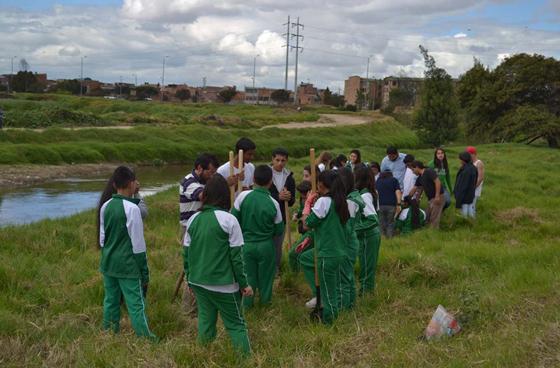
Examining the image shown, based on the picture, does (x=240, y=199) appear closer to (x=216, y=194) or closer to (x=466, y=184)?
(x=216, y=194)

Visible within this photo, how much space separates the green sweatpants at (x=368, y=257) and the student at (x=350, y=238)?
49cm

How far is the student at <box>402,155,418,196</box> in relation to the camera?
440 inches

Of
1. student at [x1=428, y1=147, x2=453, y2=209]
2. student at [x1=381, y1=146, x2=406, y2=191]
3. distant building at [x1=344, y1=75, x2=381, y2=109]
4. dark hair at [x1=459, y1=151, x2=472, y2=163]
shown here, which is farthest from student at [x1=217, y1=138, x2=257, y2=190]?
distant building at [x1=344, y1=75, x2=381, y2=109]

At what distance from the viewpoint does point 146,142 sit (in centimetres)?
3469

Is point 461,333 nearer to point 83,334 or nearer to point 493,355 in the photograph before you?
point 493,355

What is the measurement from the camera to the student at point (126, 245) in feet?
18.1

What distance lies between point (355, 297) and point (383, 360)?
2016 mm

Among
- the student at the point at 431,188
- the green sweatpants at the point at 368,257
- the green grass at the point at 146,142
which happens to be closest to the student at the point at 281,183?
the green sweatpants at the point at 368,257

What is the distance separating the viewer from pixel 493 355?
486cm

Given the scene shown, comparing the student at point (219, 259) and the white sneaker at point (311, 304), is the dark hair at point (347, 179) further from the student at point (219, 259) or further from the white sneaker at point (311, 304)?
the student at point (219, 259)

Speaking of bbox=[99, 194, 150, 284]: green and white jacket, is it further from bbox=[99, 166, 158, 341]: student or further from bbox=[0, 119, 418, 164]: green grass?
bbox=[0, 119, 418, 164]: green grass

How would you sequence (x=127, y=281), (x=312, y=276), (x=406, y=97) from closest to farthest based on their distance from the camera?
(x=127, y=281)
(x=312, y=276)
(x=406, y=97)

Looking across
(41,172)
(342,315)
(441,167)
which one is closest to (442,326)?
(342,315)

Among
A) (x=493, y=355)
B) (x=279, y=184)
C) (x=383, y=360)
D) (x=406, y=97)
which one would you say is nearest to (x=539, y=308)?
(x=493, y=355)
